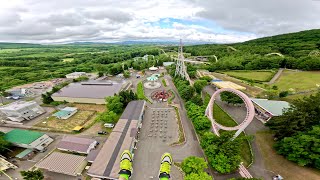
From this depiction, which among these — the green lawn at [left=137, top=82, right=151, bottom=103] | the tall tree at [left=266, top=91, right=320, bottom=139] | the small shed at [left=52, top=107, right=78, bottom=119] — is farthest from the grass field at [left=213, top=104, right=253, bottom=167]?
the small shed at [left=52, top=107, right=78, bottom=119]

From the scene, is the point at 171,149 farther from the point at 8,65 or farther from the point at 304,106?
the point at 8,65

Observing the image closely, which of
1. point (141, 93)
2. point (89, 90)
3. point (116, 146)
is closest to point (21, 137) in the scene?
point (116, 146)

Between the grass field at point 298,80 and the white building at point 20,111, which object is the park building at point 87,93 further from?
the grass field at point 298,80

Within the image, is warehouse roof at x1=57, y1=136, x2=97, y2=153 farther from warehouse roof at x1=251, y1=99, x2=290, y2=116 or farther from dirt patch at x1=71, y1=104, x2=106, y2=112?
warehouse roof at x1=251, y1=99, x2=290, y2=116

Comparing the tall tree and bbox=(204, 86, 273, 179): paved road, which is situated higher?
the tall tree

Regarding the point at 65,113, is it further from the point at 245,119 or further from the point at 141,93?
the point at 245,119

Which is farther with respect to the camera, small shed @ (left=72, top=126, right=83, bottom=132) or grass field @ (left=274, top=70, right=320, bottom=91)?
grass field @ (left=274, top=70, right=320, bottom=91)
